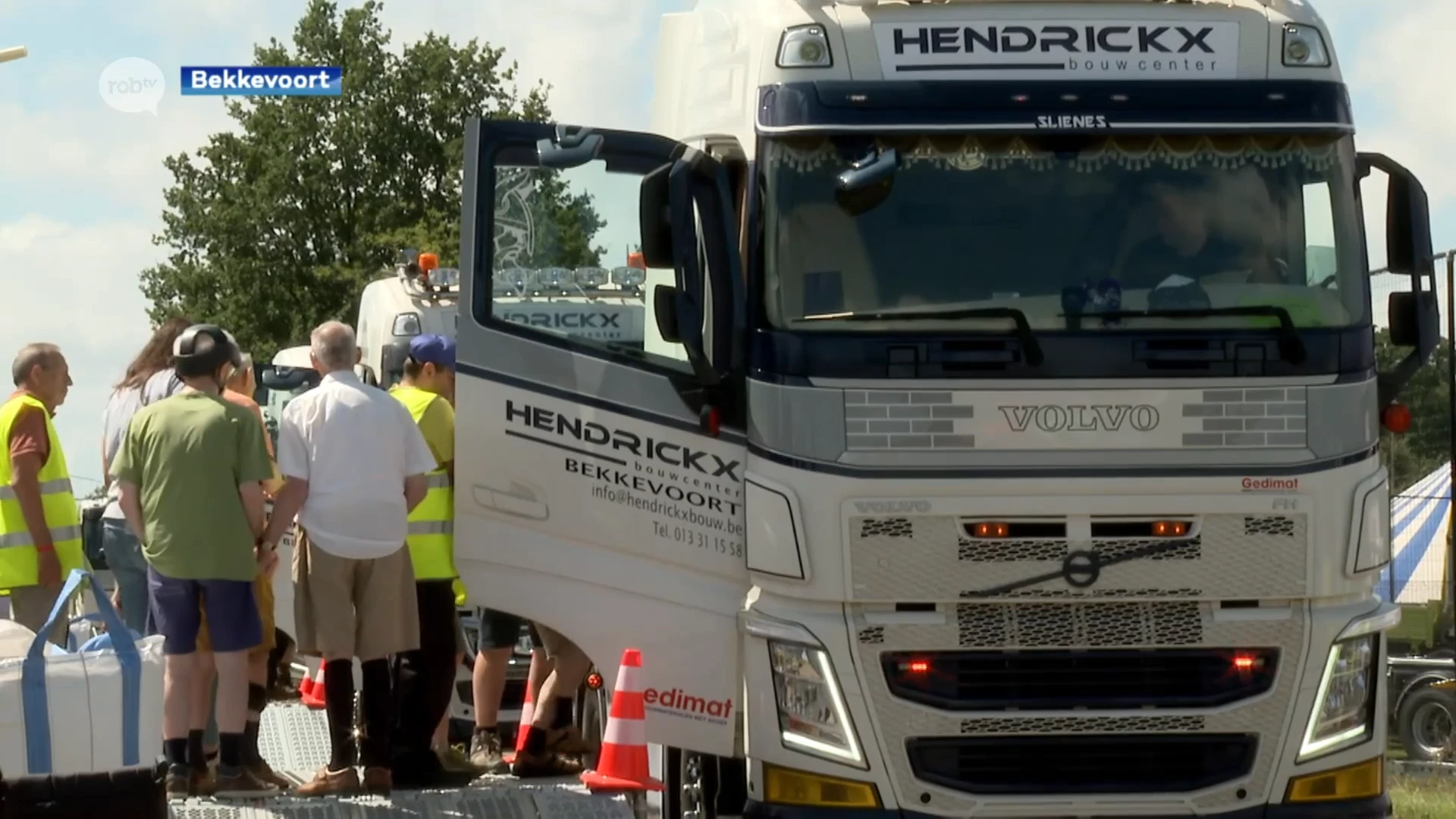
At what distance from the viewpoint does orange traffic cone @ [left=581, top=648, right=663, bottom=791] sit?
25.4 ft

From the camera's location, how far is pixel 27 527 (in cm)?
984

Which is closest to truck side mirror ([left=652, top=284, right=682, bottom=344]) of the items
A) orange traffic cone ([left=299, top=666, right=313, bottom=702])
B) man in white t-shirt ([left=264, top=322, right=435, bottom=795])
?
man in white t-shirt ([left=264, top=322, right=435, bottom=795])

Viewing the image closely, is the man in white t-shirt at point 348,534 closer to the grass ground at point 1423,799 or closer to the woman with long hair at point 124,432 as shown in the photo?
the woman with long hair at point 124,432

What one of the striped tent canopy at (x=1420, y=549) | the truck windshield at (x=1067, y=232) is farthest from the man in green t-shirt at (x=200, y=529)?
the striped tent canopy at (x=1420, y=549)

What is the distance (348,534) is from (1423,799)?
6493mm

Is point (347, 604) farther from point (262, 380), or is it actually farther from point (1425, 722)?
point (1425, 722)

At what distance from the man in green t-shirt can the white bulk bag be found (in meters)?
1.19

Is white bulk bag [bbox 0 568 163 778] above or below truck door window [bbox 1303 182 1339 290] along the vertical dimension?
below

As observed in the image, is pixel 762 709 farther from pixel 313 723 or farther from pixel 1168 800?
pixel 313 723

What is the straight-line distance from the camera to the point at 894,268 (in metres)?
7.44

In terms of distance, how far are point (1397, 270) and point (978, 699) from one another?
2170 mm

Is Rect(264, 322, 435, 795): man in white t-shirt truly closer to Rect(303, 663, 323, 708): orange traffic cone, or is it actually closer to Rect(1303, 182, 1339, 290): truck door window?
Rect(303, 663, 323, 708): orange traffic cone

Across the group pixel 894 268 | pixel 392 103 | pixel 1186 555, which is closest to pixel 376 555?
pixel 894 268

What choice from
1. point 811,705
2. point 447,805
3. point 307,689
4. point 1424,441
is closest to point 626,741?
point 811,705
